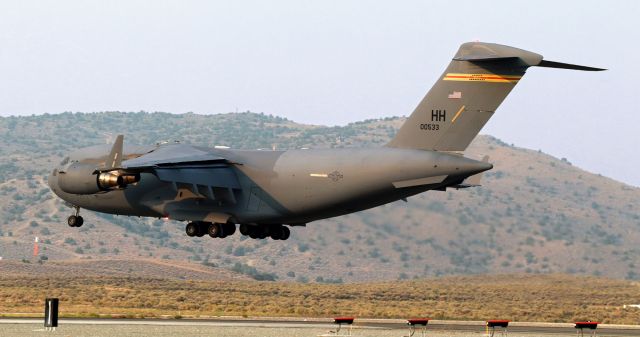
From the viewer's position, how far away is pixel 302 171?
38438mm

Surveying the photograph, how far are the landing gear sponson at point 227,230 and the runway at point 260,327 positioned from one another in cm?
299

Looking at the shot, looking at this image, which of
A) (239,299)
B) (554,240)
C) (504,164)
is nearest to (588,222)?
(554,240)

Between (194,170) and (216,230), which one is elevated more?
(194,170)

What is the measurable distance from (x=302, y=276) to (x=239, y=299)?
35.2 metres

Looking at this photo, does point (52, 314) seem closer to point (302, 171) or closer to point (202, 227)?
point (202, 227)

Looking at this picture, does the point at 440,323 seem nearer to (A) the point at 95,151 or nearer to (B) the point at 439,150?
(B) the point at 439,150

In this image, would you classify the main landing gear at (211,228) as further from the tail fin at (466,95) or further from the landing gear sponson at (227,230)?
the tail fin at (466,95)

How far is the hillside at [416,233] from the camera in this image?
187ft

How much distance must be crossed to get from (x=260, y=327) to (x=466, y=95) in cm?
978

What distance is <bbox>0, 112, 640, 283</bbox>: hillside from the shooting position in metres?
57.0

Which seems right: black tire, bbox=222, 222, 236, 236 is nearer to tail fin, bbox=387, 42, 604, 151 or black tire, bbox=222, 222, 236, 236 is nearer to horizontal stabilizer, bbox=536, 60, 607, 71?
tail fin, bbox=387, 42, 604, 151

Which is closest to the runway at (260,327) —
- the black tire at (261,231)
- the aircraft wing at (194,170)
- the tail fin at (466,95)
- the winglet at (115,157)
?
the black tire at (261,231)

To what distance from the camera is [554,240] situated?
269 ft

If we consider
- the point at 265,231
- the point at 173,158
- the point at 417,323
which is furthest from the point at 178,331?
the point at 265,231
